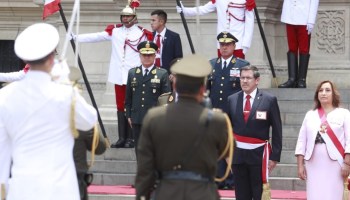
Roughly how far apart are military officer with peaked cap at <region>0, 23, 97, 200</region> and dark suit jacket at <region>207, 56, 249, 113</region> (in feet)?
21.6

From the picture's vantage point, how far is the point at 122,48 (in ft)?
56.0

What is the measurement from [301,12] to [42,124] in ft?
30.8

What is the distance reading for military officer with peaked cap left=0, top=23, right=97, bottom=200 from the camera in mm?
8414

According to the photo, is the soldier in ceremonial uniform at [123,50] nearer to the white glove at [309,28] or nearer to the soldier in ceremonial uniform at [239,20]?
the soldier in ceremonial uniform at [239,20]

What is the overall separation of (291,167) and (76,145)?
5.32 meters

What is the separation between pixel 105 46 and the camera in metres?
19.4

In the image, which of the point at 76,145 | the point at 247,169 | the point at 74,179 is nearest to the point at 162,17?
the point at 247,169

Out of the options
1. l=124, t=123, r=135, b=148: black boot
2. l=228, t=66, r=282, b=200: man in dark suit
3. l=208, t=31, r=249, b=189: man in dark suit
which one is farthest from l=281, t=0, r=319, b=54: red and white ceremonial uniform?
l=228, t=66, r=282, b=200: man in dark suit

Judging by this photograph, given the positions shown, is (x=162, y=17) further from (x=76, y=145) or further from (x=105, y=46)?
(x=76, y=145)

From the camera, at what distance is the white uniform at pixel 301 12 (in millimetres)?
17281

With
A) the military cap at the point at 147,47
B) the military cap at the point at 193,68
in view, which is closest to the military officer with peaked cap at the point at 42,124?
the military cap at the point at 193,68

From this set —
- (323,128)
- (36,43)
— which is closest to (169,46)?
(323,128)

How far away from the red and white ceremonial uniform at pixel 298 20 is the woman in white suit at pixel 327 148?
16.6 feet

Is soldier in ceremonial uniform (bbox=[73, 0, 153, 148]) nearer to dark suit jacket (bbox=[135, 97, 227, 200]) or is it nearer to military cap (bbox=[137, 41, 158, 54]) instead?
military cap (bbox=[137, 41, 158, 54])
